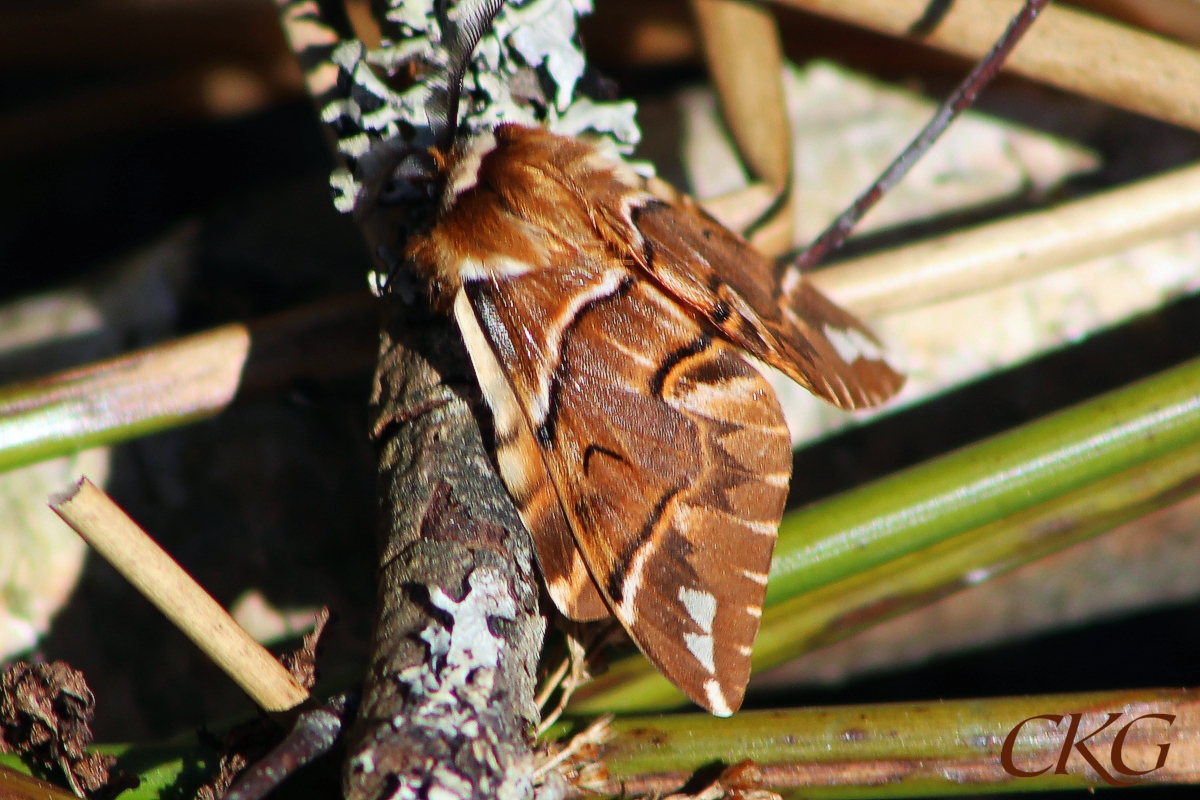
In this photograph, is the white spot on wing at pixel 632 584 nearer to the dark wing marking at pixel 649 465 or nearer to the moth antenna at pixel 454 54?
the dark wing marking at pixel 649 465

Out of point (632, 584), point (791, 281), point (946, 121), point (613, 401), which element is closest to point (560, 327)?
point (613, 401)

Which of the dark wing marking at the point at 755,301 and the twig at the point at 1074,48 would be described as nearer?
the dark wing marking at the point at 755,301

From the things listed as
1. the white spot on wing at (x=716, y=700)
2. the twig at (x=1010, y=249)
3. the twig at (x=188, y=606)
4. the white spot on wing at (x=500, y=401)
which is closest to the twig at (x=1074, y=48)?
the twig at (x=1010, y=249)

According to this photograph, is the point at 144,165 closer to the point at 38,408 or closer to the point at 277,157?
the point at 277,157

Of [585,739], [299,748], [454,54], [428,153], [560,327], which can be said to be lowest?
[585,739]

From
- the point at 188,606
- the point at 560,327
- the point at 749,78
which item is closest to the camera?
the point at 188,606

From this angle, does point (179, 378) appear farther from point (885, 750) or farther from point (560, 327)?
point (885, 750)

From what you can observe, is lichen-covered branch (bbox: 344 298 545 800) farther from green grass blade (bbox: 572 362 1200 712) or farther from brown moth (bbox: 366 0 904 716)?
green grass blade (bbox: 572 362 1200 712)
